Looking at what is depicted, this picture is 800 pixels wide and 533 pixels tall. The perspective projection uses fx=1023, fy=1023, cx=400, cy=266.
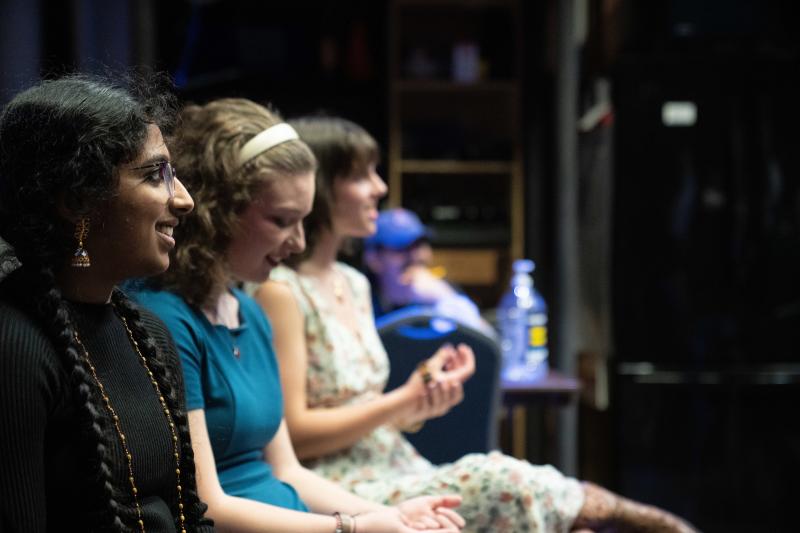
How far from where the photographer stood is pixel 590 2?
4441 millimetres

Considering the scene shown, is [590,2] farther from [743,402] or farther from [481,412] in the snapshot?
[481,412]

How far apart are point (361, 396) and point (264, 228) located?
0.51 meters

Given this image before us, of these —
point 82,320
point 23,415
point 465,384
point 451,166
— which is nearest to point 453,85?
point 451,166

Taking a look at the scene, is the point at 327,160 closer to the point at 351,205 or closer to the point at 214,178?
the point at 351,205

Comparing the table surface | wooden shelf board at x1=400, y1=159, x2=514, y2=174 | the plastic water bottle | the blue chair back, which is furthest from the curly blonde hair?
wooden shelf board at x1=400, y1=159, x2=514, y2=174

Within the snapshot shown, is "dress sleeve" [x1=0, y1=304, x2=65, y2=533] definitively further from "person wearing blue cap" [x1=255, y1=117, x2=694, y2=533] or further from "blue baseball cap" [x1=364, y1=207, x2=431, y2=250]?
"blue baseball cap" [x1=364, y1=207, x2=431, y2=250]

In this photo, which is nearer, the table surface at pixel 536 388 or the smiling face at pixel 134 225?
the smiling face at pixel 134 225

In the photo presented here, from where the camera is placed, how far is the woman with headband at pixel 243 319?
1510 mm

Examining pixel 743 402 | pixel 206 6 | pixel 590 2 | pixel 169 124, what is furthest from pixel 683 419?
pixel 206 6

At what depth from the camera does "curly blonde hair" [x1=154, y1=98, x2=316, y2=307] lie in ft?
5.12

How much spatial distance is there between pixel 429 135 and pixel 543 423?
181 centimetres

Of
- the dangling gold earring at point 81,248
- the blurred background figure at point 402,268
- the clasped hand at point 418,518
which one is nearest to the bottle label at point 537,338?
the blurred background figure at point 402,268

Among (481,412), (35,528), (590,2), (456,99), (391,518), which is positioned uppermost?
(590,2)

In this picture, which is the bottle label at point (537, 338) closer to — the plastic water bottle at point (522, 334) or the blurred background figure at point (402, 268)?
the plastic water bottle at point (522, 334)
